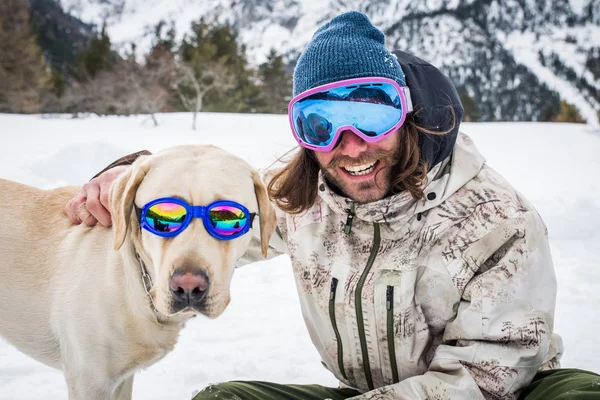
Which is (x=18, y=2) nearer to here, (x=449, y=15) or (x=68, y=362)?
(x=68, y=362)

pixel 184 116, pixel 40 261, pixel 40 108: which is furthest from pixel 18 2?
pixel 40 261

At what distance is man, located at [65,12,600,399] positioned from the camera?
1.76m

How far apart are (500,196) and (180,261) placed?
1.35 m

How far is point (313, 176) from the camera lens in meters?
2.36

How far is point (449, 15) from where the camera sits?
141 m

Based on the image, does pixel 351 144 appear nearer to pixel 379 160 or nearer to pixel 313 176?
pixel 379 160

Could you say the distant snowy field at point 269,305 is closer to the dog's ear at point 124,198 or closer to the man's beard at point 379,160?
the man's beard at point 379,160

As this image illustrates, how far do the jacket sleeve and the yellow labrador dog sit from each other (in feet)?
2.81

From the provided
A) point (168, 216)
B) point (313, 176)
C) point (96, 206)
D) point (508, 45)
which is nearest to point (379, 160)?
point (313, 176)

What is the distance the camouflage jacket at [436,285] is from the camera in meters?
1.75

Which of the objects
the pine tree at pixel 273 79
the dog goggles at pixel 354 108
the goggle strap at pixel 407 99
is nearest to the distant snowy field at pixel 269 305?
the dog goggles at pixel 354 108

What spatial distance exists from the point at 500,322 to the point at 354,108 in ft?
3.54

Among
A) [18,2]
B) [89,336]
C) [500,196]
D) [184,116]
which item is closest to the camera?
[500,196]

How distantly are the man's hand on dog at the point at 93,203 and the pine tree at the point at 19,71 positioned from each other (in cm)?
3759
